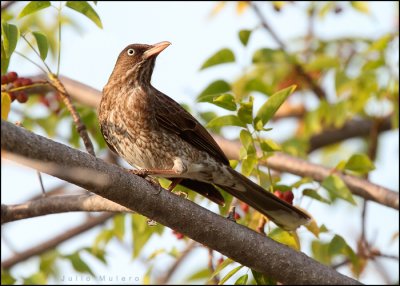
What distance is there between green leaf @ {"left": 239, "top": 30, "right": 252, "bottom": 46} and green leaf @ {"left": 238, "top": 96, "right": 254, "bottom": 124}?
157 centimetres

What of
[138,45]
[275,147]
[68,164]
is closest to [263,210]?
[275,147]

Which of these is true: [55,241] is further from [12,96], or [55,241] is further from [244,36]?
[244,36]

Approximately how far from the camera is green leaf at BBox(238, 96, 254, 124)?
4.91 m

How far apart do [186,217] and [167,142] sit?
5.48 ft

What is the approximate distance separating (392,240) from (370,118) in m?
2.64

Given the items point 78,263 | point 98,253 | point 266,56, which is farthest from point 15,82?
point 266,56

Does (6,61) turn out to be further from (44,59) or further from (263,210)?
(263,210)

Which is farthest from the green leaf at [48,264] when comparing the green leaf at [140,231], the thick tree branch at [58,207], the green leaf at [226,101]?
the green leaf at [226,101]

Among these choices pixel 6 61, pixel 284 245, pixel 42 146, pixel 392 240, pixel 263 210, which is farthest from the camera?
pixel 392 240

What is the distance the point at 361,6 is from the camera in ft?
22.9

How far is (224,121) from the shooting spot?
5.05 m

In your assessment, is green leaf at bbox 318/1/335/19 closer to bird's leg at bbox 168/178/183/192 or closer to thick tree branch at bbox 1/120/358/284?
bird's leg at bbox 168/178/183/192

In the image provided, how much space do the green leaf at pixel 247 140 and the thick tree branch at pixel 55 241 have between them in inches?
129

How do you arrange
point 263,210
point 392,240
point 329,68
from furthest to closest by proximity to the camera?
point 329,68, point 392,240, point 263,210
